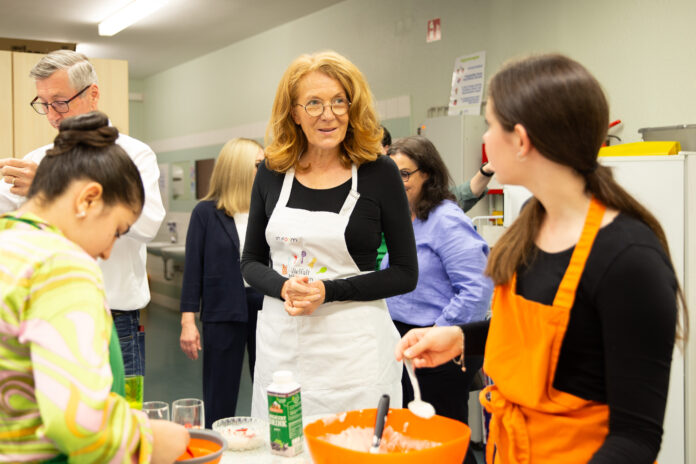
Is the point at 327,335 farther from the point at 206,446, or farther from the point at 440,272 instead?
the point at 440,272

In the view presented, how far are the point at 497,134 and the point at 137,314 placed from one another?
154cm

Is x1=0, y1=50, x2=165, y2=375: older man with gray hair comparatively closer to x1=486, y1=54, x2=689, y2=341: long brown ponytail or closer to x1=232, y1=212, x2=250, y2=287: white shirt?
x1=232, y1=212, x2=250, y2=287: white shirt

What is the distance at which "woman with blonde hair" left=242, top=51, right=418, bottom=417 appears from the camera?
184 cm

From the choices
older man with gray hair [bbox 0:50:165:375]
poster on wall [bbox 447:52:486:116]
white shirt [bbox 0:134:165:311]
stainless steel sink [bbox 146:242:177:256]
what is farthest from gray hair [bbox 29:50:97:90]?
stainless steel sink [bbox 146:242:177:256]

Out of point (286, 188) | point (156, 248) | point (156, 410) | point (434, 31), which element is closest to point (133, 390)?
point (156, 410)

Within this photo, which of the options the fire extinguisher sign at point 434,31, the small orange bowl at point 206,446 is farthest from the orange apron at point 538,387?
the fire extinguisher sign at point 434,31

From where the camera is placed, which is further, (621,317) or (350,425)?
(350,425)

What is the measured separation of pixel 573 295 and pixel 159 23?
270 inches

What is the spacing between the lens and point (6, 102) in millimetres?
4320

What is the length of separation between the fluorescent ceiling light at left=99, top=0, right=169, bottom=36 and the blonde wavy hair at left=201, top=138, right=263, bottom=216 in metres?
3.51

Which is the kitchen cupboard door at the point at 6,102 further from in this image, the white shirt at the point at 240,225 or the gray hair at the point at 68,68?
the gray hair at the point at 68,68

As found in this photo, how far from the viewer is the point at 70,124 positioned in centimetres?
100

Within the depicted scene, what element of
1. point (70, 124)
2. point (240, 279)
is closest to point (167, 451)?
point (70, 124)

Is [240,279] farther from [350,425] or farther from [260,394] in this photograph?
[350,425]
